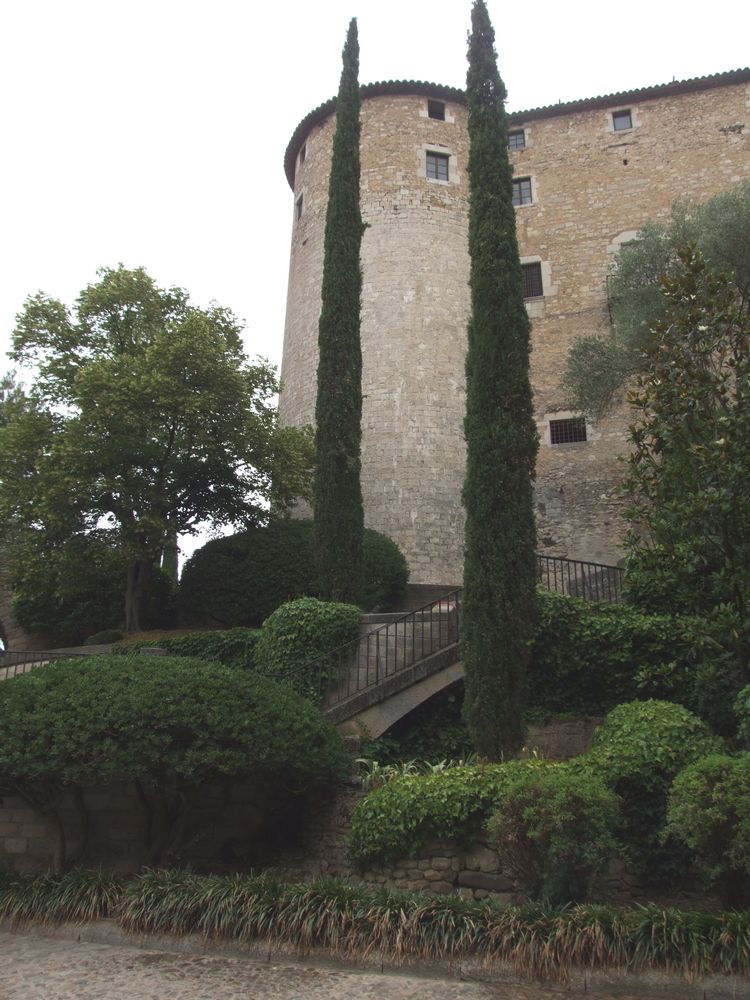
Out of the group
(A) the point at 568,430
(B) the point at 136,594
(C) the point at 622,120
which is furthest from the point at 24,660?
(C) the point at 622,120

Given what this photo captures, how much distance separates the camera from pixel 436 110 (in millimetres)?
23453

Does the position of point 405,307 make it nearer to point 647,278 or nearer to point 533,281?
point 533,281

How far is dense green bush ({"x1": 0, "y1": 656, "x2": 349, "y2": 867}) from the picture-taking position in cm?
749

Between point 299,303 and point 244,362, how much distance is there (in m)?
6.25

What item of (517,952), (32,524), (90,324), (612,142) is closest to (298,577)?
(32,524)

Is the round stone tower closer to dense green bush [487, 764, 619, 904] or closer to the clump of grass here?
the clump of grass

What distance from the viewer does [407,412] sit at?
20.1 meters

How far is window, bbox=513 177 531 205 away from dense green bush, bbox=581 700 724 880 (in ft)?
63.2

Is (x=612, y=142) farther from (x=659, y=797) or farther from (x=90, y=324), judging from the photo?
(x=659, y=797)

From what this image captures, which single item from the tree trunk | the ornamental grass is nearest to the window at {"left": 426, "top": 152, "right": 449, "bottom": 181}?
the tree trunk

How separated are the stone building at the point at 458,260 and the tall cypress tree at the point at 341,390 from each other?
4502mm

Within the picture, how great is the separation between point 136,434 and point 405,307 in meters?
8.63

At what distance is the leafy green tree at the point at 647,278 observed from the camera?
1534 cm

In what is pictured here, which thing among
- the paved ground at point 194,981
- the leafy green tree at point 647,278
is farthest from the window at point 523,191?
the paved ground at point 194,981
